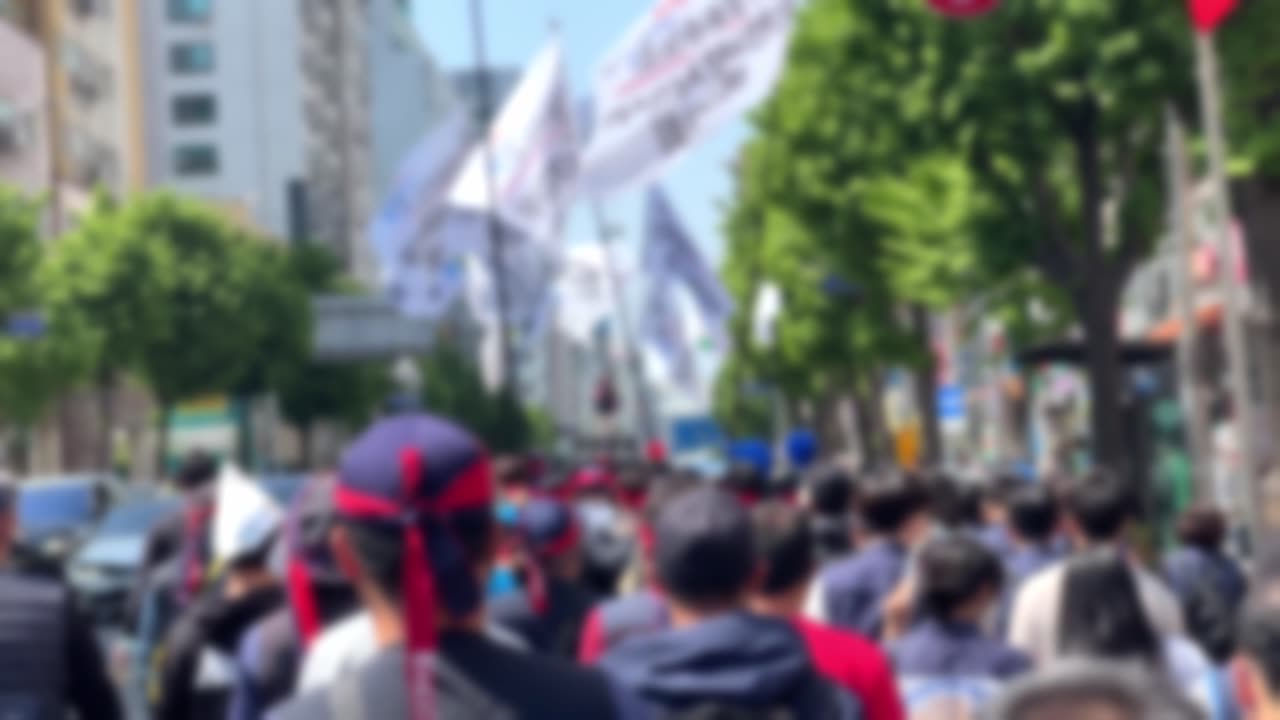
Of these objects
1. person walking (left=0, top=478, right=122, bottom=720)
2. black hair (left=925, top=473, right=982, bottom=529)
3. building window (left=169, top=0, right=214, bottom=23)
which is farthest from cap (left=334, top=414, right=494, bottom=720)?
building window (left=169, top=0, right=214, bottom=23)

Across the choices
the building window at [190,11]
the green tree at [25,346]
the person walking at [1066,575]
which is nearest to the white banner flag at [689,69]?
the person walking at [1066,575]

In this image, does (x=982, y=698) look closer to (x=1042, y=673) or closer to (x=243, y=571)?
(x=243, y=571)

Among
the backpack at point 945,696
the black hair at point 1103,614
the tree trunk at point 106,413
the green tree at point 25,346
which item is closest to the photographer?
the backpack at point 945,696

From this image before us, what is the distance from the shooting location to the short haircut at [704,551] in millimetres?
4941

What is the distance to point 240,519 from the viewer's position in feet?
24.6

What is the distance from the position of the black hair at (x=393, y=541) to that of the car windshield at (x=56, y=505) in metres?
29.7

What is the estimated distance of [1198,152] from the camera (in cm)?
2495

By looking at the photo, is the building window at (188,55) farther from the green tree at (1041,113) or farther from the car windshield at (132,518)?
the car windshield at (132,518)

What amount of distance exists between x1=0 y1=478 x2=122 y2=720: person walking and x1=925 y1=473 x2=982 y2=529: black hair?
20.6ft

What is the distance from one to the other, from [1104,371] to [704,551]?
66.8 ft

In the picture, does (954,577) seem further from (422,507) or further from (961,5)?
(961,5)

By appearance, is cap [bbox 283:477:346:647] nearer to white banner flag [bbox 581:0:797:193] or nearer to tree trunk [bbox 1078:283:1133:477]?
white banner flag [bbox 581:0:797:193]

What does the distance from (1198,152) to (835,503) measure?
49.4 ft

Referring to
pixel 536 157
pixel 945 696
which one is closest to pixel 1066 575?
pixel 945 696
